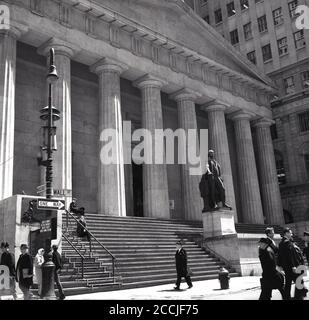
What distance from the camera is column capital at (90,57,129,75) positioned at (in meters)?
25.6

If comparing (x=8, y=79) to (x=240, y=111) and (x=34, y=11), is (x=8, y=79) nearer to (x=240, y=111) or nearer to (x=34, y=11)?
(x=34, y=11)

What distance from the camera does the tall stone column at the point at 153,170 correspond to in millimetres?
26062

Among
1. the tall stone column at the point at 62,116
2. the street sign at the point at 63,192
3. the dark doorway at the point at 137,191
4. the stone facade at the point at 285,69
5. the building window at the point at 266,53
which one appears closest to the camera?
the street sign at the point at 63,192

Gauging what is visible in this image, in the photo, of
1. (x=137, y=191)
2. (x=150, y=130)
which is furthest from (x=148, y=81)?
(x=137, y=191)

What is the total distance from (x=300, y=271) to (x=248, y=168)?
26.1 meters

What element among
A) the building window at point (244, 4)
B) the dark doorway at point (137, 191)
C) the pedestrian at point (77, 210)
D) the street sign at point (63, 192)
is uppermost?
the building window at point (244, 4)

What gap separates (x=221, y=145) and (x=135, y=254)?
16.5 meters

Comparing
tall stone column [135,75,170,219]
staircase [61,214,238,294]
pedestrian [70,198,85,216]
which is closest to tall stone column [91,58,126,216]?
staircase [61,214,238,294]

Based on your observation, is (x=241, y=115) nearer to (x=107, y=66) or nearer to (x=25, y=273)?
(x=107, y=66)

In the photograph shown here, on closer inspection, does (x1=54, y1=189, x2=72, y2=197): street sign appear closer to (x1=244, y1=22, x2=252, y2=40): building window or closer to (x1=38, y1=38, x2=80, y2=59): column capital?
(x1=38, y1=38, x2=80, y2=59): column capital

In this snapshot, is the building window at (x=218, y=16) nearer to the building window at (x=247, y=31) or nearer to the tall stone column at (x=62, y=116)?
the building window at (x=247, y=31)

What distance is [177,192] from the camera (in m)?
33.3

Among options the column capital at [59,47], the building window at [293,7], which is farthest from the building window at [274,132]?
the column capital at [59,47]

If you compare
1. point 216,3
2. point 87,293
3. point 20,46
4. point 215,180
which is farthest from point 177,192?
point 216,3
